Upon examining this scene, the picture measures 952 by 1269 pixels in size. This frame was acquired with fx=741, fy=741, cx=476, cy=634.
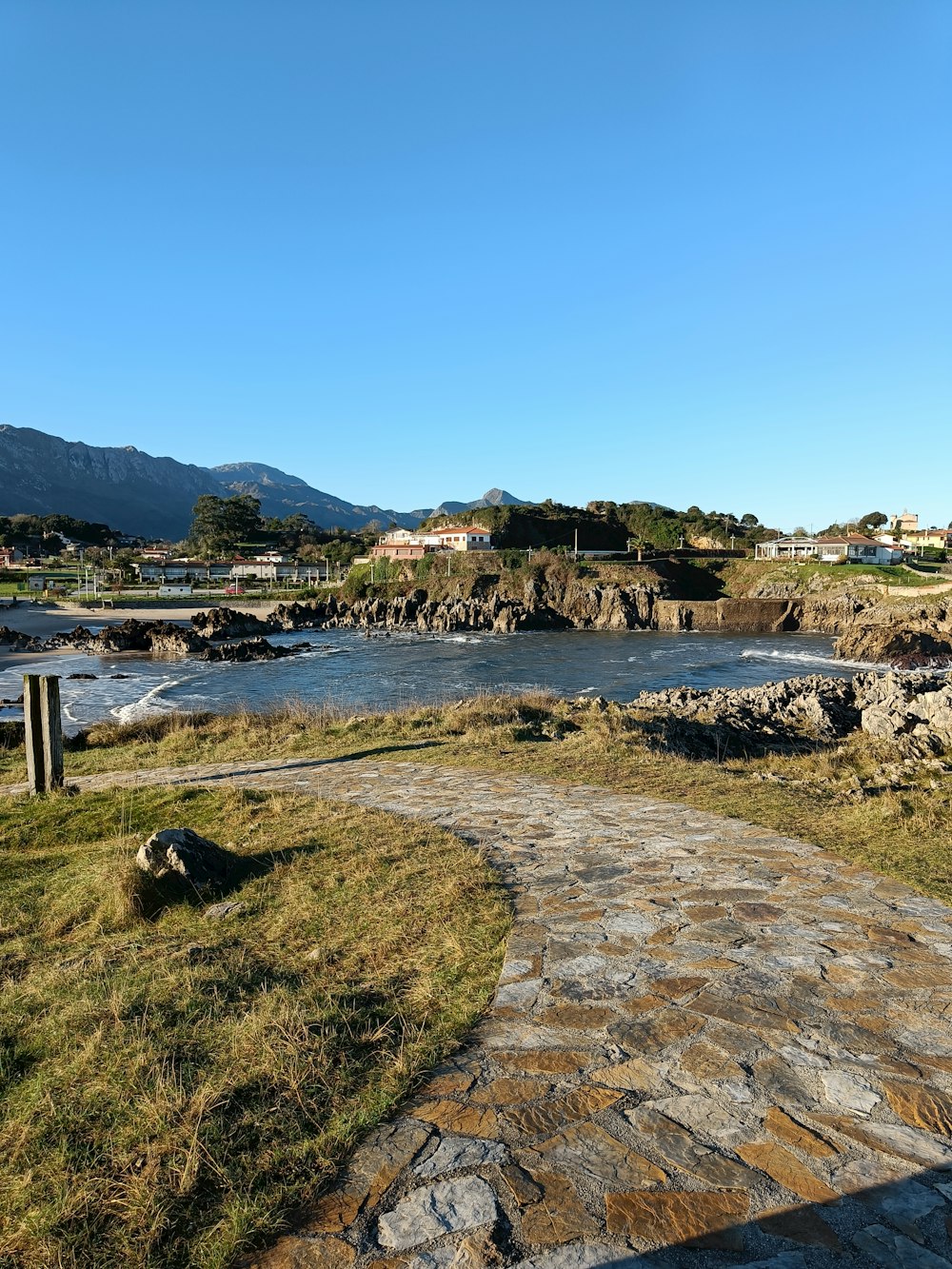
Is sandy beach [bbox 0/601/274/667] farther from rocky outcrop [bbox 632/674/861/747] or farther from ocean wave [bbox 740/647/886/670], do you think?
rocky outcrop [bbox 632/674/861/747]

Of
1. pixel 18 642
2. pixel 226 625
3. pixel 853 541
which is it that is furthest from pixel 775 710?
pixel 853 541

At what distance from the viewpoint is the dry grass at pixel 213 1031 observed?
2516 millimetres

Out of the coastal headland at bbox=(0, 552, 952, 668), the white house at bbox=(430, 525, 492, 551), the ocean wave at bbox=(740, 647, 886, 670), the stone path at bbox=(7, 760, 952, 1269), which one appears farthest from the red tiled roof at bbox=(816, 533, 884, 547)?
the stone path at bbox=(7, 760, 952, 1269)

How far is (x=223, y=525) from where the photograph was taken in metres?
121

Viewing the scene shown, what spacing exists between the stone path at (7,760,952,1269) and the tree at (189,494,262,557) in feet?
395

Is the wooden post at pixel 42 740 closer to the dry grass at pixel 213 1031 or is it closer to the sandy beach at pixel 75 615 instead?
the dry grass at pixel 213 1031

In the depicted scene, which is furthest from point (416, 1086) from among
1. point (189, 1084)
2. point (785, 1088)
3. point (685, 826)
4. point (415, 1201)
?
point (685, 826)

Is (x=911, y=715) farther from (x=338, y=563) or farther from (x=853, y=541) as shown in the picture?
(x=338, y=563)

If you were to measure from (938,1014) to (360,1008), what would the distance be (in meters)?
2.90

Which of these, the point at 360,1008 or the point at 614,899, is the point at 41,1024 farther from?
the point at 614,899

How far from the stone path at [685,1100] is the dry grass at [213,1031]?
0.78 feet

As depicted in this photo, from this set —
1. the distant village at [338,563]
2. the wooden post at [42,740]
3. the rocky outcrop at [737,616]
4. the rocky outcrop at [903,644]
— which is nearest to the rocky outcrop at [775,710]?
the wooden post at [42,740]

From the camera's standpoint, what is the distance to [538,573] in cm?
7838

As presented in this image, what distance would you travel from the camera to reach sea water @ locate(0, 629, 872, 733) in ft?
100.0
